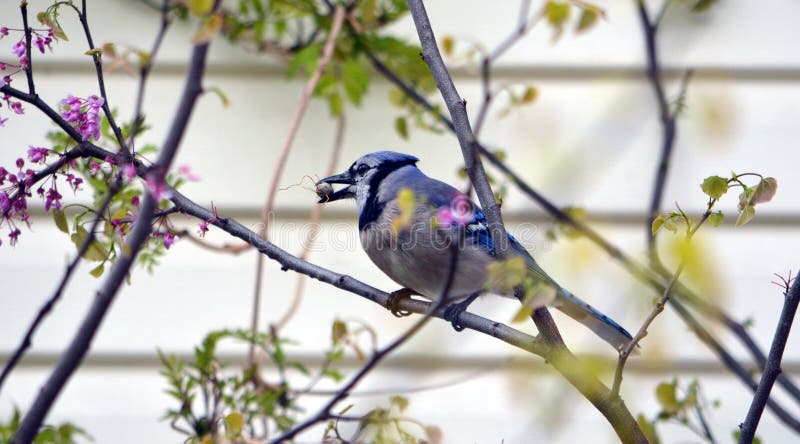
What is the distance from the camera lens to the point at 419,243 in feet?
6.86

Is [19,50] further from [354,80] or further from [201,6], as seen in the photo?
[354,80]

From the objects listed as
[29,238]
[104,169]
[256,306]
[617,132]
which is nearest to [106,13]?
[29,238]

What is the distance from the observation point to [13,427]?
5.54 ft

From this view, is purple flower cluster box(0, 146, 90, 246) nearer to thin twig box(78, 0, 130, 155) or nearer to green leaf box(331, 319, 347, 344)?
thin twig box(78, 0, 130, 155)

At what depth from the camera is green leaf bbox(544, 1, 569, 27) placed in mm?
1043

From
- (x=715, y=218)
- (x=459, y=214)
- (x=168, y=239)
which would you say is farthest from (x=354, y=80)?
(x=459, y=214)

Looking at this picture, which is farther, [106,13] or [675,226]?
[106,13]

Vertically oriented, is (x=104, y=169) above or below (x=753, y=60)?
below

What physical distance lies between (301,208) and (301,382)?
24.1 inches

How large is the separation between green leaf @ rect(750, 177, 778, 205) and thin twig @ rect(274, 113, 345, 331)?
1699 mm

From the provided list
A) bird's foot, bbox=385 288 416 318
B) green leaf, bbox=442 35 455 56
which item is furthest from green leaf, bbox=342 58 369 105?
green leaf, bbox=442 35 455 56

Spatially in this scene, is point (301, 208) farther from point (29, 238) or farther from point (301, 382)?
point (29, 238)

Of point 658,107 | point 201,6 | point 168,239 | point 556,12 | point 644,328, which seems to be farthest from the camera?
point 658,107

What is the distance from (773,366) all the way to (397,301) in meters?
0.78
